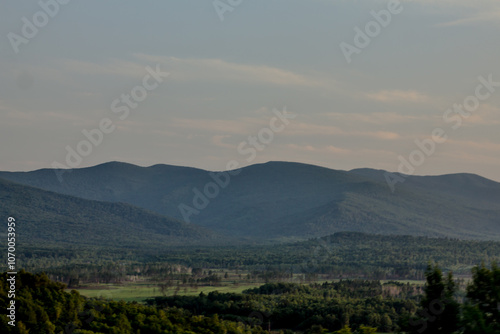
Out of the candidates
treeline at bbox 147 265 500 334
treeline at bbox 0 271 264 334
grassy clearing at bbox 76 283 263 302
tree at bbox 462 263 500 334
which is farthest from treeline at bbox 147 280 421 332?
tree at bbox 462 263 500 334

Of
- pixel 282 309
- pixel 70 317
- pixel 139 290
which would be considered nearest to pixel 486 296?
pixel 70 317

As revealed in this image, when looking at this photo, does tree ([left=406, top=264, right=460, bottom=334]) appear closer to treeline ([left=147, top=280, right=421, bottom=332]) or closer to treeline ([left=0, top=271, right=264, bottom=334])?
treeline ([left=0, top=271, right=264, bottom=334])

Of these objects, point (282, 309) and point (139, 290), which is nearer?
point (282, 309)

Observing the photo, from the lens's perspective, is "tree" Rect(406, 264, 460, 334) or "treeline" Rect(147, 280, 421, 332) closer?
"tree" Rect(406, 264, 460, 334)

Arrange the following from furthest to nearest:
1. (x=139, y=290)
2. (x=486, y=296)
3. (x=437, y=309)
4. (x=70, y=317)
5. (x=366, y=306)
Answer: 1. (x=139, y=290)
2. (x=366, y=306)
3. (x=70, y=317)
4. (x=437, y=309)
5. (x=486, y=296)

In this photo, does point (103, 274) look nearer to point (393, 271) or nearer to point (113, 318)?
point (393, 271)

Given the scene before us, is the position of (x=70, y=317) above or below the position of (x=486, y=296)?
below

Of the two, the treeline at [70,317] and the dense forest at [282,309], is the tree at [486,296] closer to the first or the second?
the dense forest at [282,309]

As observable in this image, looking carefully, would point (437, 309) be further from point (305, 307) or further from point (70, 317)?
point (305, 307)
